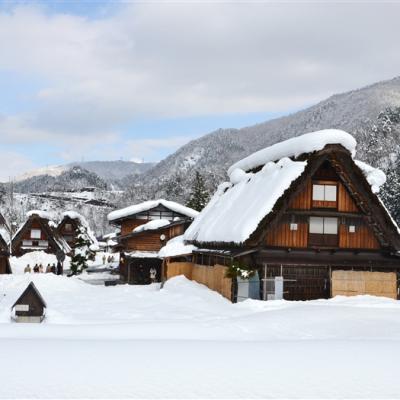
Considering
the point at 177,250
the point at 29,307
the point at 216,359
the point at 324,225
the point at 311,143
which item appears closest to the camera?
the point at 216,359

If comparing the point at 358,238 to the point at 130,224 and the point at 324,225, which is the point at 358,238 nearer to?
the point at 324,225

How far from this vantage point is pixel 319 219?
1059 inches

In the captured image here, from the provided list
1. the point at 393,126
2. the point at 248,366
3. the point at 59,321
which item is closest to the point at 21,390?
the point at 248,366

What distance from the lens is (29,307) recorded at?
2091 cm

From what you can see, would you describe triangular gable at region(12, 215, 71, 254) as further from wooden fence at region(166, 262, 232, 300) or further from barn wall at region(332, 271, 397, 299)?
barn wall at region(332, 271, 397, 299)

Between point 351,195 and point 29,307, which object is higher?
point 351,195

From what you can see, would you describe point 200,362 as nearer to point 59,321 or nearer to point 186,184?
point 59,321

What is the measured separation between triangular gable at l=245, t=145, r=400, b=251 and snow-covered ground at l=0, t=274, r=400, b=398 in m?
6.07

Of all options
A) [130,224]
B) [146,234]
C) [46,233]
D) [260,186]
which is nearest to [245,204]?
[260,186]

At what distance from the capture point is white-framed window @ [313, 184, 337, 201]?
26609 mm

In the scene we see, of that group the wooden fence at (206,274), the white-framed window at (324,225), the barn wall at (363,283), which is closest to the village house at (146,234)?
the wooden fence at (206,274)

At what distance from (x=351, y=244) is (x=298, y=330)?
1129 centimetres

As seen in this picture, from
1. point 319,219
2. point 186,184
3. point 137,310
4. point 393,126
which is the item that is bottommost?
point 137,310

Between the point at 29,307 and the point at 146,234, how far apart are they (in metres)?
22.6
